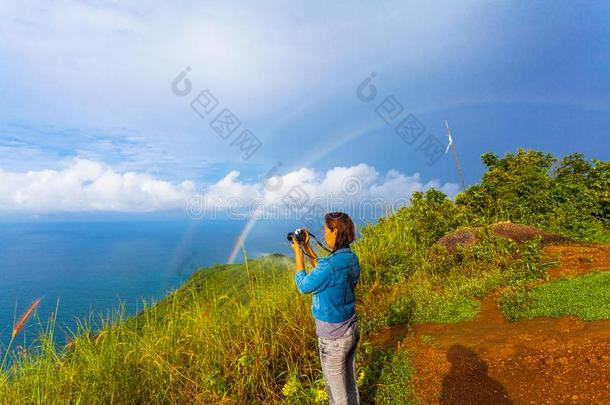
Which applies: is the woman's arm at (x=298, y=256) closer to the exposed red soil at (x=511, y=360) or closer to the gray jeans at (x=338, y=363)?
the gray jeans at (x=338, y=363)

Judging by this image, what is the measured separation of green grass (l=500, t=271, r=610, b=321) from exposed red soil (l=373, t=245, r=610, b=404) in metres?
0.20

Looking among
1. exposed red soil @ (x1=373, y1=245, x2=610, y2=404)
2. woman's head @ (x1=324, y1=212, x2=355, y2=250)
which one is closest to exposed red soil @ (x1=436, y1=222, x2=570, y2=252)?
exposed red soil @ (x1=373, y1=245, x2=610, y2=404)

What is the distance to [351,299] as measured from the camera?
4.12 meters

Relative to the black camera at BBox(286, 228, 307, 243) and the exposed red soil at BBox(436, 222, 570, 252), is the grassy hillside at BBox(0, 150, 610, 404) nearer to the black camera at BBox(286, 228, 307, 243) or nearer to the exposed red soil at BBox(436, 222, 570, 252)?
the exposed red soil at BBox(436, 222, 570, 252)

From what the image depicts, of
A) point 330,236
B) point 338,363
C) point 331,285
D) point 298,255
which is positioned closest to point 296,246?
point 298,255

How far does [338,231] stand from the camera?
4.00 m

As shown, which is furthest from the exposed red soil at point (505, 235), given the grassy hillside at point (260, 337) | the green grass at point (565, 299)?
the green grass at point (565, 299)

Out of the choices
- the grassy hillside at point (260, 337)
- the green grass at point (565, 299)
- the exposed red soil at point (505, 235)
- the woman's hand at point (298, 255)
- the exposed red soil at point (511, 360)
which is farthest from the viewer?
the exposed red soil at point (505, 235)

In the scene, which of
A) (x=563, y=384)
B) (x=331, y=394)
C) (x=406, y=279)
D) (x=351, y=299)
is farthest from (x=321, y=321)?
(x=406, y=279)

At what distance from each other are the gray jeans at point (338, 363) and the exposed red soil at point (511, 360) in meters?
1.39

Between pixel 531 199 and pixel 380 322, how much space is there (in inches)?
319

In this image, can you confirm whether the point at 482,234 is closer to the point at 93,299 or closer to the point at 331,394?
the point at 331,394

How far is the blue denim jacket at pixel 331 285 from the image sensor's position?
3.92 m

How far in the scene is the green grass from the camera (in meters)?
6.12
